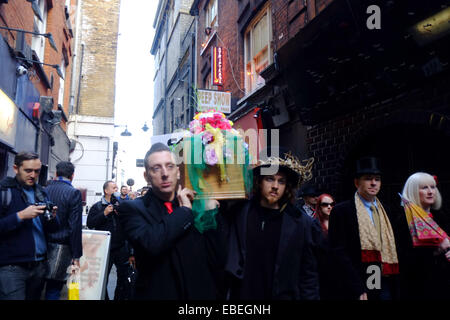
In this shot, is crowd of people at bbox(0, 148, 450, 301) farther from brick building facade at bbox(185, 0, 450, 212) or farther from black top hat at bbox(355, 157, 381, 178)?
brick building facade at bbox(185, 0, 450, 212)

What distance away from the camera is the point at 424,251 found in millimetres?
3459

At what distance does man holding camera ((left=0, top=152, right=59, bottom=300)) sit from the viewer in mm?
3420

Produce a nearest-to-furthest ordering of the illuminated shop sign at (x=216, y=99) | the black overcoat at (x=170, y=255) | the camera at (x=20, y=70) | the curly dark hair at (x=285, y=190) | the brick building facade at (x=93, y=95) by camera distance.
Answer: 1. the black overcoat at (x=170, y=255)
2. the curly dark hair at (x=285, y=190)
3. the camera at (x=20, y=70)
4. the illuminated shop sign at (x=216, y=99)
5. the brick building facade at (x=93, y=95)

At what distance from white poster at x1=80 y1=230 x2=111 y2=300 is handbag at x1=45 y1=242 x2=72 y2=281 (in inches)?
28.3

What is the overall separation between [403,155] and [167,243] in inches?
197

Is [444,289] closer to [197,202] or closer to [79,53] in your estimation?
[197,202]

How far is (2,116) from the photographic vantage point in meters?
6.79

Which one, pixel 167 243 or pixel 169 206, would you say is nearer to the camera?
pixel 167 243

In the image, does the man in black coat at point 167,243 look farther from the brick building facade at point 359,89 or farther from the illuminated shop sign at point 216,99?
the illuminated shop sign at point 216,99

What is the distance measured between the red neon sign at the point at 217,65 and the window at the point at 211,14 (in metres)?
2.27

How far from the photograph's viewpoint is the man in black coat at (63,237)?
4.38 meters

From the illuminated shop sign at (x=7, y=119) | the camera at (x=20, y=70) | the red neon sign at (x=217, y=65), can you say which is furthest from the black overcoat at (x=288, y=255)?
the red neon sign at (x=217, y=65)

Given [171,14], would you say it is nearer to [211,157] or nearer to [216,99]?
[216,99]

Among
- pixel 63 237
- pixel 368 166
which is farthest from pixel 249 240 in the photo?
pixel 63 237
